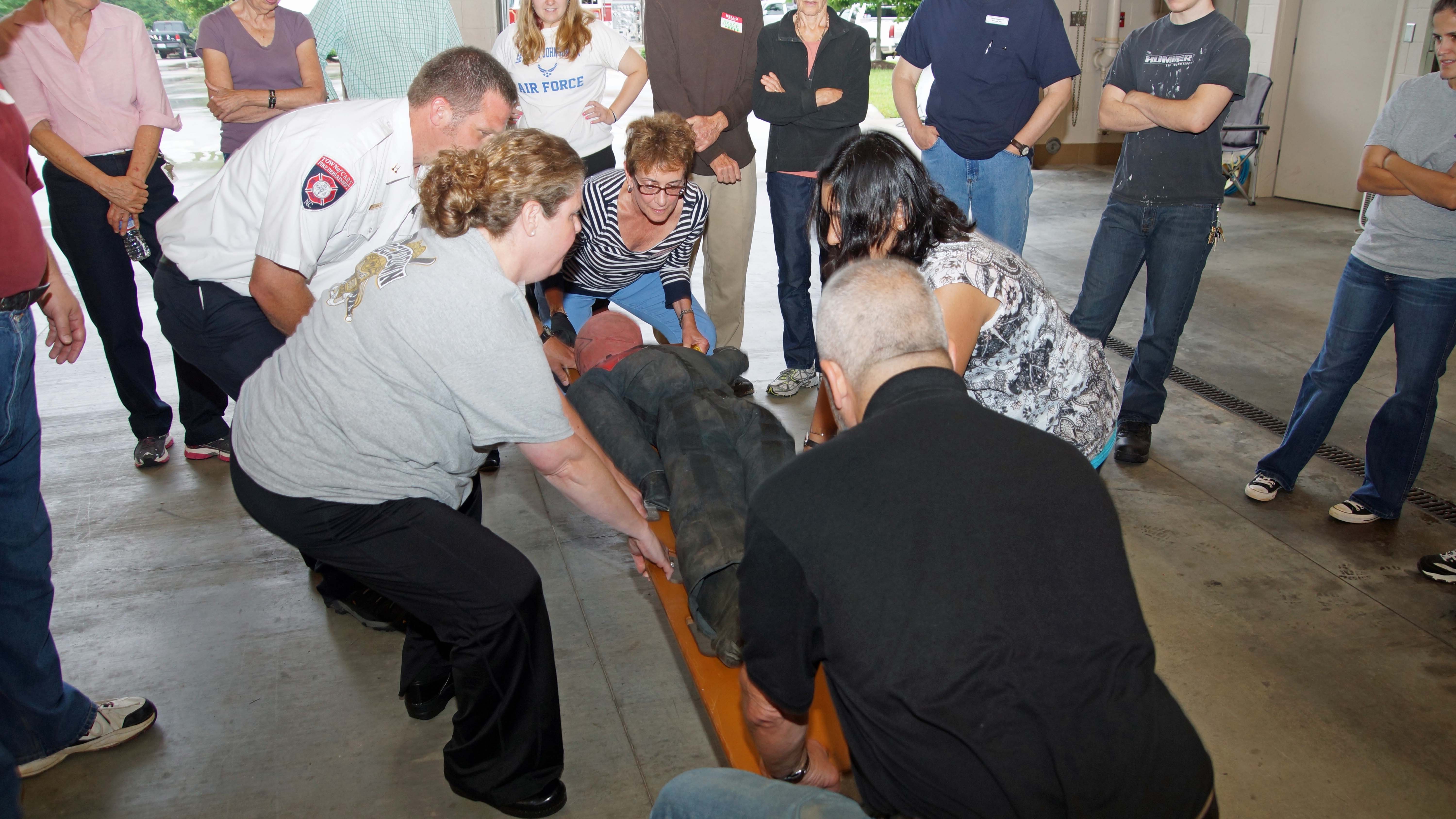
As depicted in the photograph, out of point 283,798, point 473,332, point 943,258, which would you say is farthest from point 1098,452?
point 283,798

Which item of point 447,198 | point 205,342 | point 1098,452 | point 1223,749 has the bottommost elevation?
point 1223,749

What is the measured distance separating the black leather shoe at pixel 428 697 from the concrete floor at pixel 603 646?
0.08 feet

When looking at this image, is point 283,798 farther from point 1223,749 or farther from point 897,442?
point 1223,749

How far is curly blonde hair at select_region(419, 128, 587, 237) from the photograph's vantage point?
66.7 inches

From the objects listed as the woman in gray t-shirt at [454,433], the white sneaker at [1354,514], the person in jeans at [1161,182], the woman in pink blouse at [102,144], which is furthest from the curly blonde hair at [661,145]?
the white sneaker at [1354,514]

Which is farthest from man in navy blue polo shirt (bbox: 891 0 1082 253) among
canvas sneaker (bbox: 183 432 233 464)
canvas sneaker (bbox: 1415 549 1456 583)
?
canvas sneaker (bbox: 183 432 233 464)

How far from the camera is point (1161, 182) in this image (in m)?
3.28

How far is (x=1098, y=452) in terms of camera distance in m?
2.13

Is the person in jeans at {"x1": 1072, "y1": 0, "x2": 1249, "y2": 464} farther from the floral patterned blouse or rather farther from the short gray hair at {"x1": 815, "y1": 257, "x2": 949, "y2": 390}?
the short gray hair at {"x1": 815, "y1": 257, "x2": 949, "y2": 390}

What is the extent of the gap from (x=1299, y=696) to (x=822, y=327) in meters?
1.82

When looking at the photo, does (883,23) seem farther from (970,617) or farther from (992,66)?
(970,617)

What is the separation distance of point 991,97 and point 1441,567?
7.47 feet

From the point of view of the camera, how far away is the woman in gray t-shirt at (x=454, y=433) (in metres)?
1.69

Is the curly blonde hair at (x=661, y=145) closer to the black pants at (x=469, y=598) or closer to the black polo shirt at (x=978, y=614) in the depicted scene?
the black pants at (x=469, y=598)
